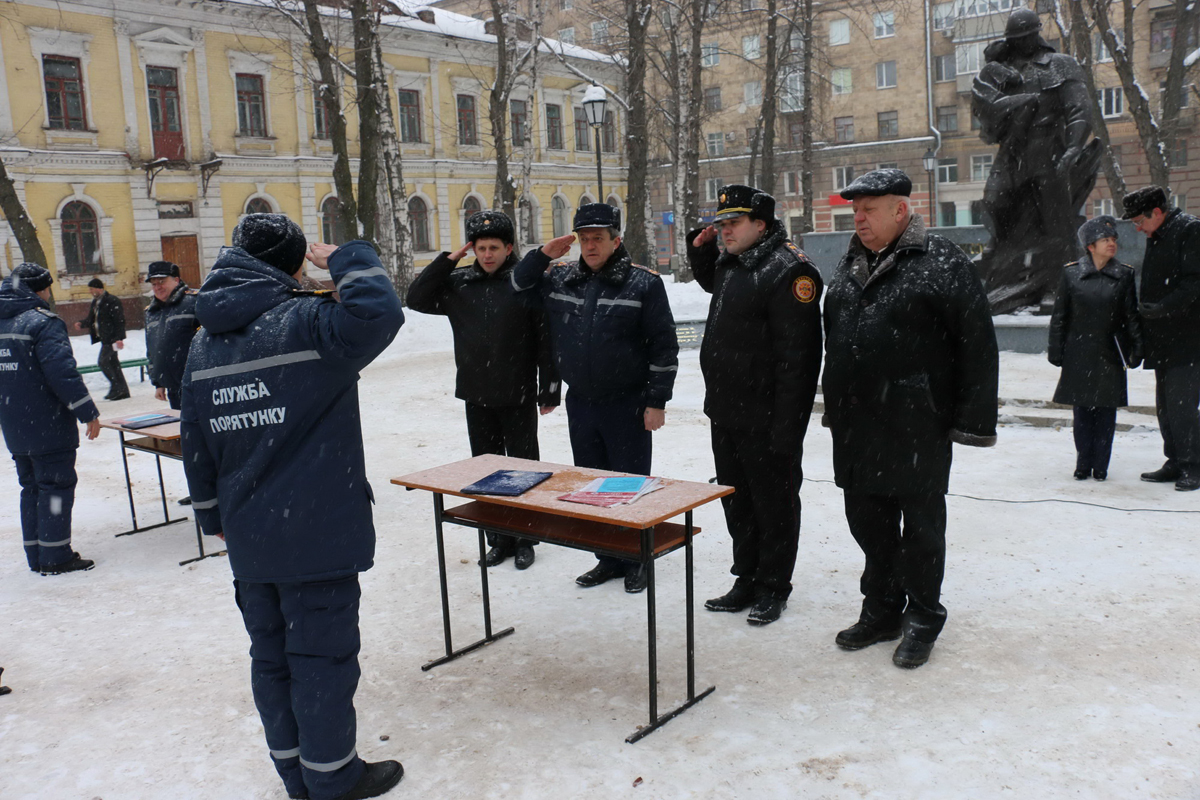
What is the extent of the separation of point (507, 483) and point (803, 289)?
60.5 inches

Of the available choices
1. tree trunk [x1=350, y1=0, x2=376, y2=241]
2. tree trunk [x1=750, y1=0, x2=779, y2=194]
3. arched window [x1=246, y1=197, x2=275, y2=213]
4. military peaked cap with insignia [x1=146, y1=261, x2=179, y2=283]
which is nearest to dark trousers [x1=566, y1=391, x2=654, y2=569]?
military peaked cap with insignia [x1=146, y1=261, x2=179, y2=283]

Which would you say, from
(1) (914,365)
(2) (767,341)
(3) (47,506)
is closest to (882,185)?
(1) (914,365)

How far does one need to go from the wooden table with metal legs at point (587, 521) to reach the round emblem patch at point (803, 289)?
1.02 metres

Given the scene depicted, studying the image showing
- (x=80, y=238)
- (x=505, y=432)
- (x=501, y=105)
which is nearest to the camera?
(x=505, y=432)

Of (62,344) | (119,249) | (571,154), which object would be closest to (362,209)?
(119,249)

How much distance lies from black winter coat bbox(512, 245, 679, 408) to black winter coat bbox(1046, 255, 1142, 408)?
10.3ft

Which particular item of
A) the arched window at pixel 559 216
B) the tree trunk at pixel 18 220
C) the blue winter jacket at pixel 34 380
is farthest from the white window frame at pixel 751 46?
the blue winter jacket at pixel 34 380

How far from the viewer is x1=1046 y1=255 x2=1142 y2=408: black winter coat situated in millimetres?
6355

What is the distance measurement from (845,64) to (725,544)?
134 feet

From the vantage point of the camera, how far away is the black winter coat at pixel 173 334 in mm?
6199

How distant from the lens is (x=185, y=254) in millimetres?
27203

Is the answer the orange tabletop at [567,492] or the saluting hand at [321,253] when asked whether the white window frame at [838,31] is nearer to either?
the orange tabletop at [567,492]

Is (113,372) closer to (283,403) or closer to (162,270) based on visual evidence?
(162,270)

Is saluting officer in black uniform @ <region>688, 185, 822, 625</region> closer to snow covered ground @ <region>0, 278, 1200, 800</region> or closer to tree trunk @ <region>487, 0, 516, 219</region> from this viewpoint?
snow covered ground @ <region>0, 278, 1200, 800</region>
